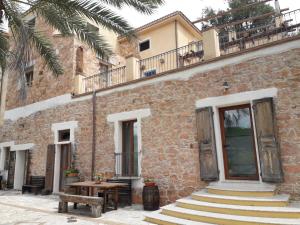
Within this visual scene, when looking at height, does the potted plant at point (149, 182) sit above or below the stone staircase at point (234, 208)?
above

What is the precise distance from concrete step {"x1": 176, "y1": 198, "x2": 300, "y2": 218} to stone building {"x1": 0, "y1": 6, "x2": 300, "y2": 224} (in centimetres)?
94

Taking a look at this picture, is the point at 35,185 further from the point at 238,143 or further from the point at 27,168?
the point at 238,143

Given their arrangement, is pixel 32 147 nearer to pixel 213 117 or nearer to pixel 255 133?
pixel 213 117

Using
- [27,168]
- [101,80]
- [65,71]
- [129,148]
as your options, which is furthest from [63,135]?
[129,148]

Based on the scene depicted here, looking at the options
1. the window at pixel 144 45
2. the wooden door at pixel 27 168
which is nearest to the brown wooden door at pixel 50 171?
the wooden door at pixel 27 168

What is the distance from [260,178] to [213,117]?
193 centimetres

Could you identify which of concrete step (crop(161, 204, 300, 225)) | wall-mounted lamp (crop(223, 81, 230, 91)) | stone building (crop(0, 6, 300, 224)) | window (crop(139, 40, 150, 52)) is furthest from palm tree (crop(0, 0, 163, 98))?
window (crop(139, 40, 150, 52))

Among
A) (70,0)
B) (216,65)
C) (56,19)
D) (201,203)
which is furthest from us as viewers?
(216,65)

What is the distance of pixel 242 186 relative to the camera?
6.01 meters

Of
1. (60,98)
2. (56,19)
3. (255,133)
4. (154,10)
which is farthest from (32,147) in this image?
(255,133)

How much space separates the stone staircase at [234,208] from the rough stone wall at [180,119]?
0.64m

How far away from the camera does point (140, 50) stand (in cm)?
1473

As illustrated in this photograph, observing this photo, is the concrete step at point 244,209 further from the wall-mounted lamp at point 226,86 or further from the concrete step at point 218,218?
the wall-mounted lamp at point 226,86

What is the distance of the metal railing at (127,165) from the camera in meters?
8.44
